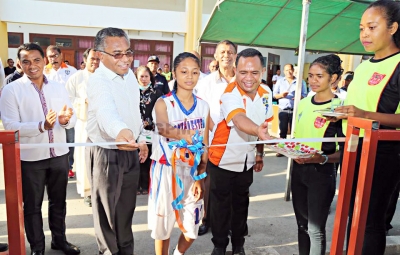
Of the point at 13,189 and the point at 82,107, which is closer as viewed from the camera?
the point at 13,189

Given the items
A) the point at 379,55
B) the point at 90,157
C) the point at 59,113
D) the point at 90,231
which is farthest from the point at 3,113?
the point at 379,55

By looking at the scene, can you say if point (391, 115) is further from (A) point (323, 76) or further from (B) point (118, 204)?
(B) point (118, 204)

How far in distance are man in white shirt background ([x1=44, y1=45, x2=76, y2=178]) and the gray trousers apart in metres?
3.04

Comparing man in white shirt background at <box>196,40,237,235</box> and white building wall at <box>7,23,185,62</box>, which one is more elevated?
white building wall at <box>7,23,185,62</box>

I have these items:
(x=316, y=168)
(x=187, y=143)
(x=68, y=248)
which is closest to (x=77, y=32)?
(x=68, y=248)

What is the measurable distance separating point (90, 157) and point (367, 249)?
2063mm

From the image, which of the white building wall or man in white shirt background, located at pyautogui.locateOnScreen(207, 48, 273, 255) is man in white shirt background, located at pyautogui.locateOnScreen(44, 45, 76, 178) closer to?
man in white shirt background, located at pyautogui.locateOnScreen(207, 48, 273, 255)

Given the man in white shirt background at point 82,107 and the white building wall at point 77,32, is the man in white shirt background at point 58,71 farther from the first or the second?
the white building wall at point 77,32

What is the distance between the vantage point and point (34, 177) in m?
2.81

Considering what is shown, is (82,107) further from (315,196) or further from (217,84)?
(315,196)

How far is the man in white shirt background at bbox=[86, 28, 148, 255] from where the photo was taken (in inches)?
89.4

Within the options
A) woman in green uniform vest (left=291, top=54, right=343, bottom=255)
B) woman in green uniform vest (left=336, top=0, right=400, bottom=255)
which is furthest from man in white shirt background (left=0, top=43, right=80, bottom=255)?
woman in green uniform vest (left=336, top=0, right=400, bottom=255)

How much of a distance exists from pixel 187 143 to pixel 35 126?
1.29 m

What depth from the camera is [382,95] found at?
6.98 ft
